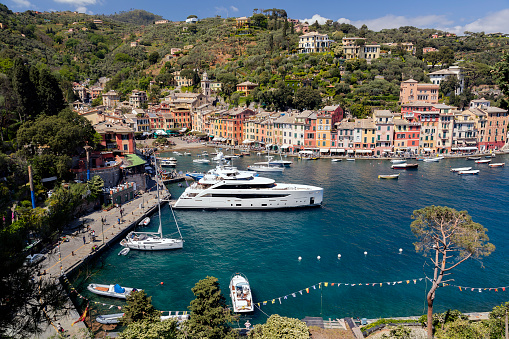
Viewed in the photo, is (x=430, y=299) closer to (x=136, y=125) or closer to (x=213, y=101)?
(x=136, y=125)

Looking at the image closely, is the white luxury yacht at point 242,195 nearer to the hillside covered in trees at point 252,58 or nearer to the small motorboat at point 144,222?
the small motorboat at point 144,222

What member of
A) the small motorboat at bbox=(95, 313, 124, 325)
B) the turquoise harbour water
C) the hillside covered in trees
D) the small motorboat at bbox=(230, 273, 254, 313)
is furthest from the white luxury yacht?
the hillside covered in trees

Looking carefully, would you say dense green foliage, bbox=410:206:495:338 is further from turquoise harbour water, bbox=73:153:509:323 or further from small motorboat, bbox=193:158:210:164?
small motorboat, bbox=193:158:210:164

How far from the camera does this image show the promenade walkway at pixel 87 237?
81.3 ft

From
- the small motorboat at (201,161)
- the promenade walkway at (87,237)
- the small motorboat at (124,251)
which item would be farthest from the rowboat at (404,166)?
the small motorboat at (124,251)

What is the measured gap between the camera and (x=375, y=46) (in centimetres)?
11706

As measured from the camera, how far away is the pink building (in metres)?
92.9

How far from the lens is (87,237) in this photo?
31.4m

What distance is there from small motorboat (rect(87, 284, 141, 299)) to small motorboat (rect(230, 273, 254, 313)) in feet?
23.0

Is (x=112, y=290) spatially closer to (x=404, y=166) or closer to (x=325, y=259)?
(x=325, y=259)

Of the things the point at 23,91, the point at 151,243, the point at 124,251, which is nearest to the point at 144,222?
the point at 151,243

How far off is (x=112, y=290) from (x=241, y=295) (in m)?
9.15

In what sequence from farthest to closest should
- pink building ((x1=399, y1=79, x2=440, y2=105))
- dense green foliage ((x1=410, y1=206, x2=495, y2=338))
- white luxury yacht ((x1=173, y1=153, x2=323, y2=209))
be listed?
pink building ((x1=399, y1=79, x2=440, y2=105)) < white luxury yacht ((x1=173, y1=153, x2=323, y2=209)) < dense green foliage ((x1=410, y1=206, x2=495, y2=338))

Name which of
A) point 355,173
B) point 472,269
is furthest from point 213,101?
point 472,269
